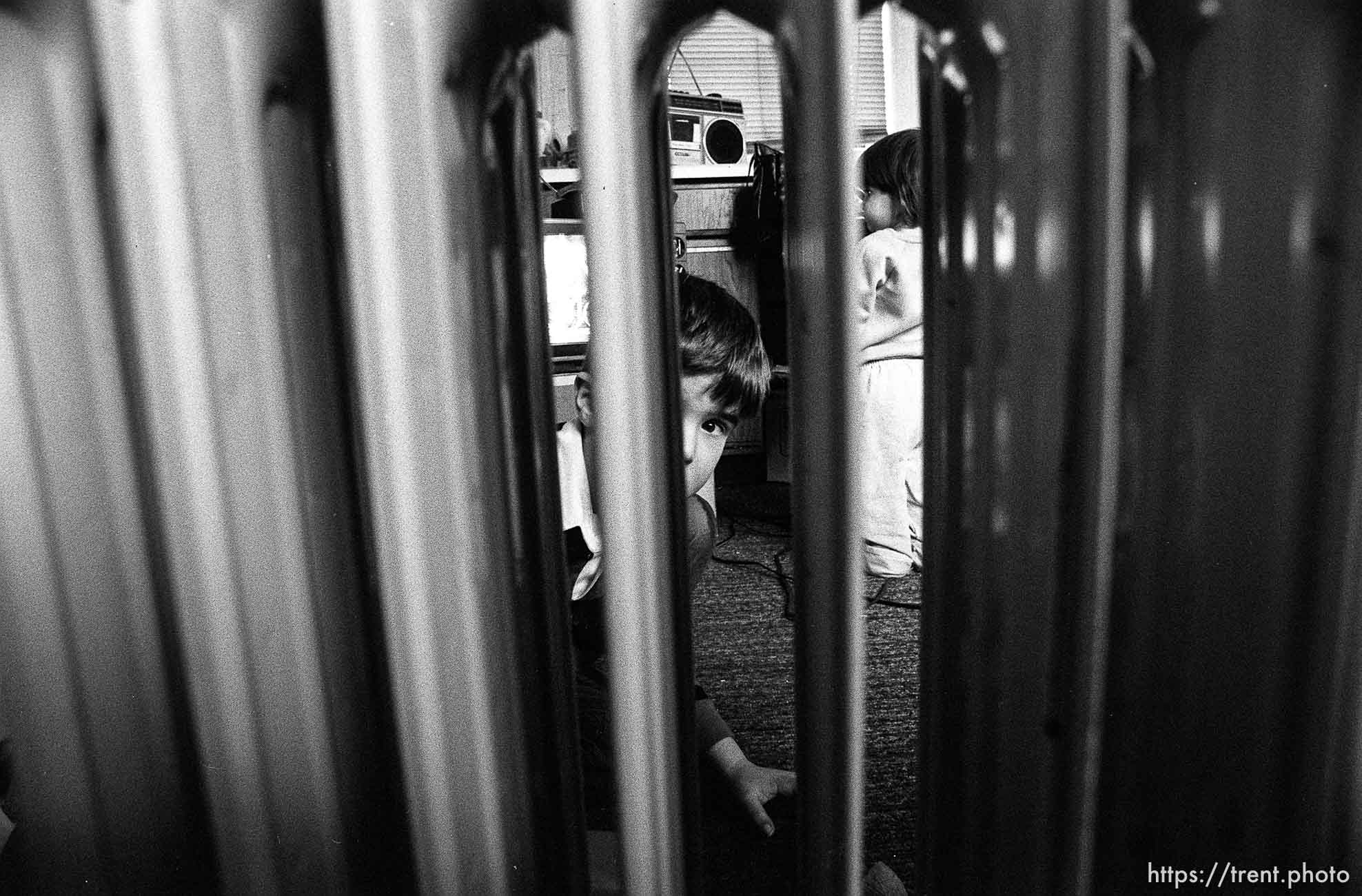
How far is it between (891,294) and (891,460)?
318mm

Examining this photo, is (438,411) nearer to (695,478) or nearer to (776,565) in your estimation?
(695,478)

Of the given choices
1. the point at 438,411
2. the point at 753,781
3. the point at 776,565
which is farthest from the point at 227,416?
the point at 776,565

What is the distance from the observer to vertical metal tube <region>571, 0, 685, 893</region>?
0.23 meters

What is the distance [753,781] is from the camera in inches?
30.2

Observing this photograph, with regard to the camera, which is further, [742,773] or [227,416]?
[742,773]

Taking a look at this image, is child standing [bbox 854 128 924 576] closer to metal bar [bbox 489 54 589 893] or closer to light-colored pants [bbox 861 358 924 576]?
light-colored pants [bbox 861 358 924 576]

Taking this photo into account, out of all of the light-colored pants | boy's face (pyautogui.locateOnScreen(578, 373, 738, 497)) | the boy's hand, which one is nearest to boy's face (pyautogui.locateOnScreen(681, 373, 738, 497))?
boy's face (pyautogui.locateOnScreen(578, 373, 738, 497))

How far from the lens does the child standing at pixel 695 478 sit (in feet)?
2.74

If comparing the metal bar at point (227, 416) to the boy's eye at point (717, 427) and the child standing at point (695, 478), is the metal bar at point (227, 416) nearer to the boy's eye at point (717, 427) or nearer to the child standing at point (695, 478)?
the child standing at point (695, 478)

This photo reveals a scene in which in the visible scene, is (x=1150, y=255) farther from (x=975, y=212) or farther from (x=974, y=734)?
(x=974, y=734)

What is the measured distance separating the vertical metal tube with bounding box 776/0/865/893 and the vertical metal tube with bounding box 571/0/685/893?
40mm

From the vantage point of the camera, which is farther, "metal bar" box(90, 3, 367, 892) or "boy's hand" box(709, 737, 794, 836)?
"boy's hand" box(709, 737, 794, 836)

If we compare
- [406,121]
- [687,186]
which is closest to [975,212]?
[406,121]

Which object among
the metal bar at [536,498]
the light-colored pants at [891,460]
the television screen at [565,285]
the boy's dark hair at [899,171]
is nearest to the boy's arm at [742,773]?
the metal bar at [536,498]
